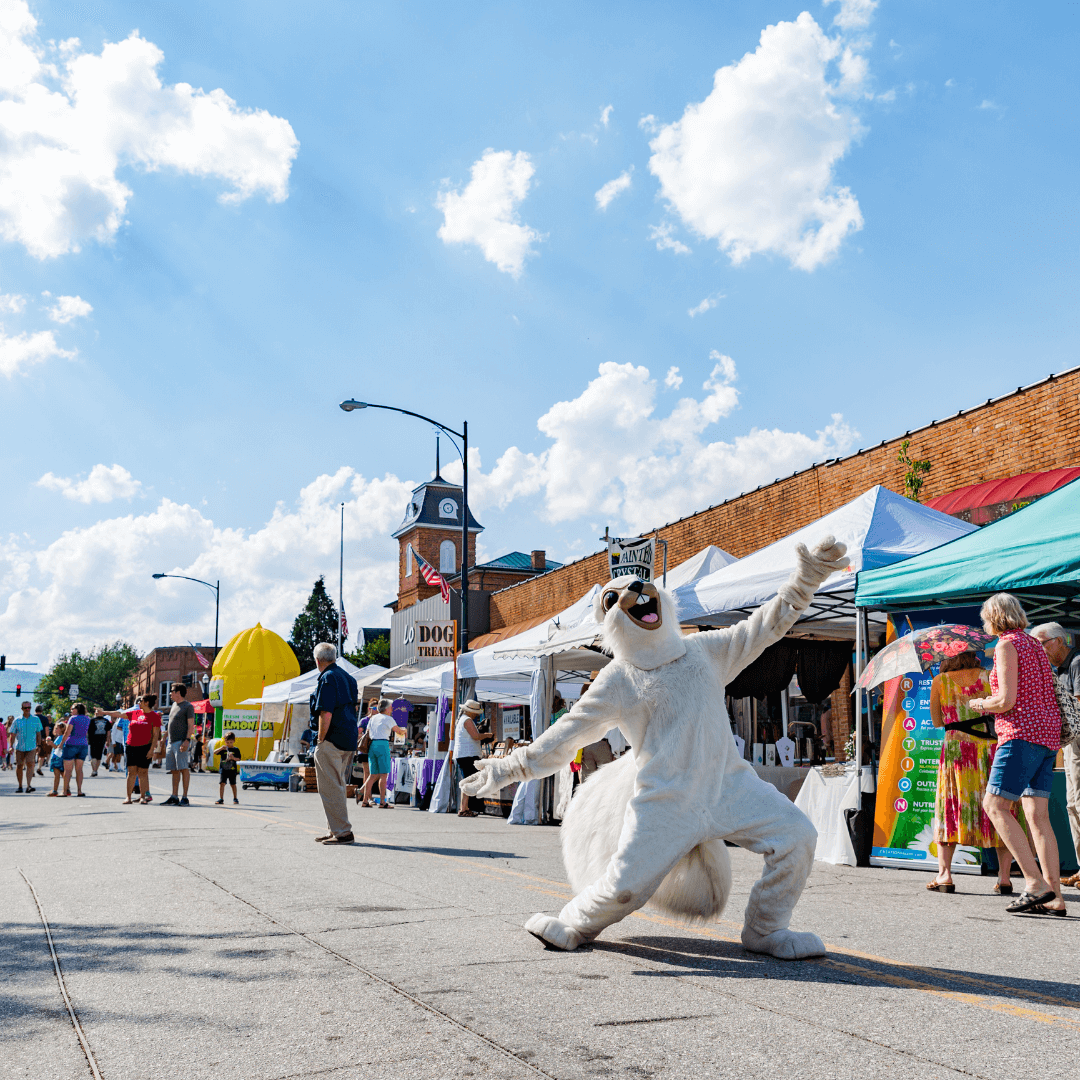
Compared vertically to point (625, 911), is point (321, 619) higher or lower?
higher

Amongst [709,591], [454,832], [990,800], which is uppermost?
[709,591]

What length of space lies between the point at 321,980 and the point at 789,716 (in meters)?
15.4

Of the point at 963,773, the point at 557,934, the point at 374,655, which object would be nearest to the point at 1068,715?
the point at 963,773

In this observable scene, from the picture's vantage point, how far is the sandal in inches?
233

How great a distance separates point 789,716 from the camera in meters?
18.4

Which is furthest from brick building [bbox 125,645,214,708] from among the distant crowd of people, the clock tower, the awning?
the awning

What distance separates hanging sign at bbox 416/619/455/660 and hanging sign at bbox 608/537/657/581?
15375 millimetres

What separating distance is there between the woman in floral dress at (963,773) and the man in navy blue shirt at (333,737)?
16.9ft

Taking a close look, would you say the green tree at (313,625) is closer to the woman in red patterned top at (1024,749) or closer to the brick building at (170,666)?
the brick building at (170,666)

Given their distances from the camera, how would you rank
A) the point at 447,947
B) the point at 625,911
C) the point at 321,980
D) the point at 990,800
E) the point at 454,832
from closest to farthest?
the point at 321,980 < the point at 625,911 < the point at 447,947 < the point at 990,800 < the point at 454,832

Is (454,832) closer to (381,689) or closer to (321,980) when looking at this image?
(321,980)

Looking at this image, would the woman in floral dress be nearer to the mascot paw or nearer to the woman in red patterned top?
the woman in red patterned top

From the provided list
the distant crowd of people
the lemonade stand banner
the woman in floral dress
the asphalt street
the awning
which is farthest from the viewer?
the lemonade stand banner

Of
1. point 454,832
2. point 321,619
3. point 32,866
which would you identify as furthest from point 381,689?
point 321,619
